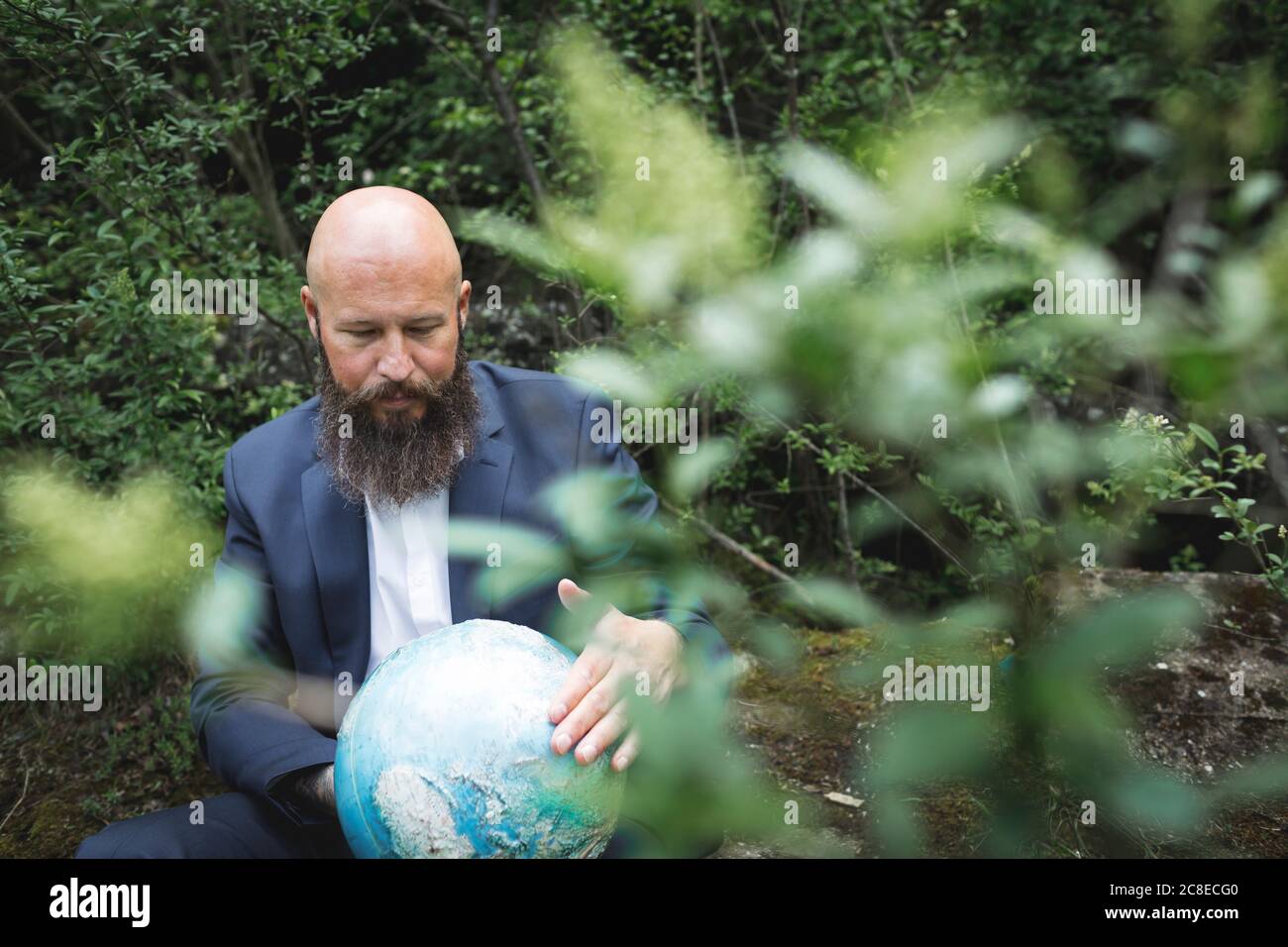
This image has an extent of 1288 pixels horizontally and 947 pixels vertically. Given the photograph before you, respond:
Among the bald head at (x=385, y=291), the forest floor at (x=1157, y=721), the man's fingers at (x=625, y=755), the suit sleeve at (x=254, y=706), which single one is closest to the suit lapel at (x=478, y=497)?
the bald head at (x=385, y=291)

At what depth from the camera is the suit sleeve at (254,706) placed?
93.8 inches

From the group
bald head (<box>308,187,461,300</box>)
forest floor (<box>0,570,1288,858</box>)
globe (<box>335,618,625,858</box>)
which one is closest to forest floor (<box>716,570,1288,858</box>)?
forest floor (<box>0,570,1288,858</box>)

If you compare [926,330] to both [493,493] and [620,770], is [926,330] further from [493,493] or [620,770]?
[493,493]

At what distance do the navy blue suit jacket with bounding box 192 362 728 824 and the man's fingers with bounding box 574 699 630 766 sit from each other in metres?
0.62

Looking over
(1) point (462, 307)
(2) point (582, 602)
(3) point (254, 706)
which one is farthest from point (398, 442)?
(2) point (582, 602)

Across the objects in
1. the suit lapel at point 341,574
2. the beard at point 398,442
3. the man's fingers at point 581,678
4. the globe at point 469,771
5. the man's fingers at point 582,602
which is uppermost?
the beard at point 398,442

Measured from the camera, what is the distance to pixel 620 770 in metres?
2.04

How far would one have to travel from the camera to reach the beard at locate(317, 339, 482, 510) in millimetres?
2604

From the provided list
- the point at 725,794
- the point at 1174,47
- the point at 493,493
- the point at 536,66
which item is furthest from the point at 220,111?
the point at 1174,47

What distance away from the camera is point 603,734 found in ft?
6.51

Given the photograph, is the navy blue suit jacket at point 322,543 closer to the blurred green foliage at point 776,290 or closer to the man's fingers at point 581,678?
the blurred green foliage at point 776,290

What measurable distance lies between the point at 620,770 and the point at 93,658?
2830mm

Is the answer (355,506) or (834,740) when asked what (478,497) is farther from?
(834,740)

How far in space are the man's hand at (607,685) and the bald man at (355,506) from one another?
19 centimetres
